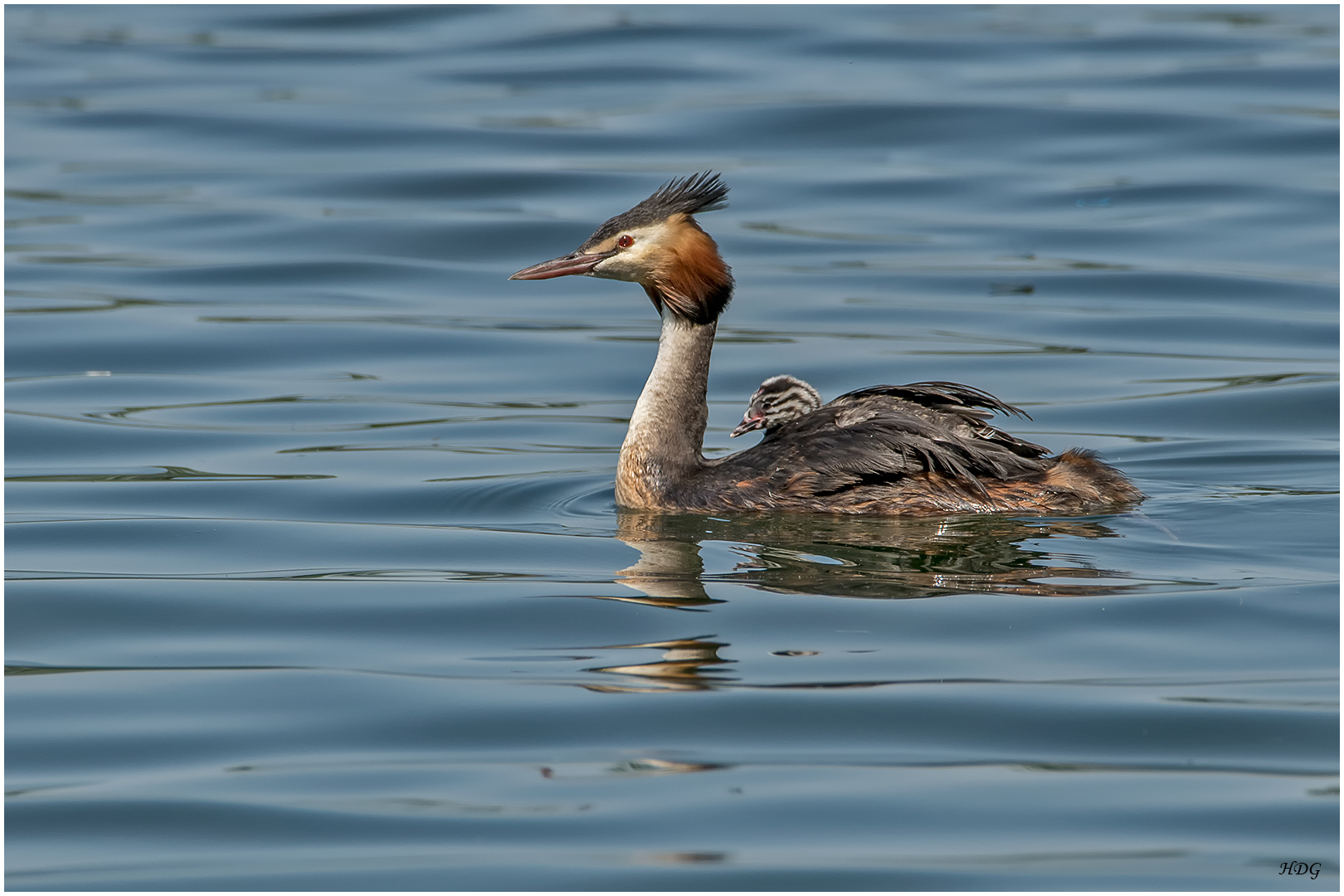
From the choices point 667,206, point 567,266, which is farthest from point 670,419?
point 667,206

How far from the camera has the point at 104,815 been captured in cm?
510

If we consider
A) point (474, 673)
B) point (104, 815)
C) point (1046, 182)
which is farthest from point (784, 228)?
point (104, 815)

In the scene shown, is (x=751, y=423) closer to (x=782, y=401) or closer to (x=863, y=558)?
(x=782, y=401)

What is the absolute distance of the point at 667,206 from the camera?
8469mm

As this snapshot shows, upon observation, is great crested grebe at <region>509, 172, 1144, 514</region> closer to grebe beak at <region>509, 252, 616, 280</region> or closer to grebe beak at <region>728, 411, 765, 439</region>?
grebe beak at <region>509, 252, 616, 280</region>

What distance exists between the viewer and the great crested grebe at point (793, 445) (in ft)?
26.0

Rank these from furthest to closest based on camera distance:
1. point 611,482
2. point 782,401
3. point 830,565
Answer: point 611,482 < point 782,401 < point 830,565

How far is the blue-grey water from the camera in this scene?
5.06 metres

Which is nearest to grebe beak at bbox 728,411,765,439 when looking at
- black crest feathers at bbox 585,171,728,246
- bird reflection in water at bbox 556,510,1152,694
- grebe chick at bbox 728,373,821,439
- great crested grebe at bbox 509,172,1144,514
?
grebe chick at bbox 728,373,821,439

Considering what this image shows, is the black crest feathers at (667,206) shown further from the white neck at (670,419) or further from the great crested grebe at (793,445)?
the white neck at (670,419)

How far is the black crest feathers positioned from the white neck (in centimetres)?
46

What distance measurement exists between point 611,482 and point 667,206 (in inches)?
57.8

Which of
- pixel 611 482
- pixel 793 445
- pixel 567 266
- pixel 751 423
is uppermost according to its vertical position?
pixel 567 266

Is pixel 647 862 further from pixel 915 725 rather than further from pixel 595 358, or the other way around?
pixel 595 358
